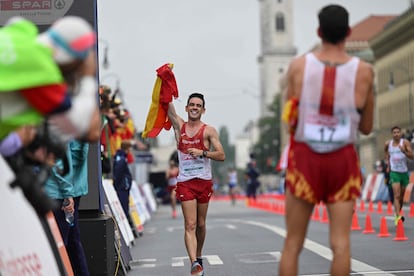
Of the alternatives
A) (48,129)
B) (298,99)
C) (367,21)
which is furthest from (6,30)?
(367,21)

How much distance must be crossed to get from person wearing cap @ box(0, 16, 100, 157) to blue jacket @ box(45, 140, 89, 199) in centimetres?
387

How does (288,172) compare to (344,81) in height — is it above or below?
below

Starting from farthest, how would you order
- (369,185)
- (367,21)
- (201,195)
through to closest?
(367,21), (369,185), (201,195)

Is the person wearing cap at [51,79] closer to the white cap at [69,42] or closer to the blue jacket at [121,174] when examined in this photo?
the white cap at [69,42]

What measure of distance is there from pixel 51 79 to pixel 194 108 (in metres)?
6.78

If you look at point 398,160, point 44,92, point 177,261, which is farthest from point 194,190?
point 398,160

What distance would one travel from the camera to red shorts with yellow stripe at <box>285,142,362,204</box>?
7031 mm

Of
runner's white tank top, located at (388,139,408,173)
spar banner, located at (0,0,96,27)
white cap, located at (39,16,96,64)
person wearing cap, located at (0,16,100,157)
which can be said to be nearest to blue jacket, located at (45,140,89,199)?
spar banner, located at (0,0,96,27)

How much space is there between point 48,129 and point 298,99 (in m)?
1.98

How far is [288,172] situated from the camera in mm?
7168

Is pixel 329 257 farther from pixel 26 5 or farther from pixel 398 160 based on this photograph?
pixel 398 160

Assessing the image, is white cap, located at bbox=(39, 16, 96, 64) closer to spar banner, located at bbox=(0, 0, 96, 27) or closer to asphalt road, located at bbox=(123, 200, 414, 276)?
spar banner, located at bbox=(0, 0, 96, 27)

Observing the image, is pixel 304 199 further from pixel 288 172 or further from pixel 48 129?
pixel 48 129

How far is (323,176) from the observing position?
23.1ft
